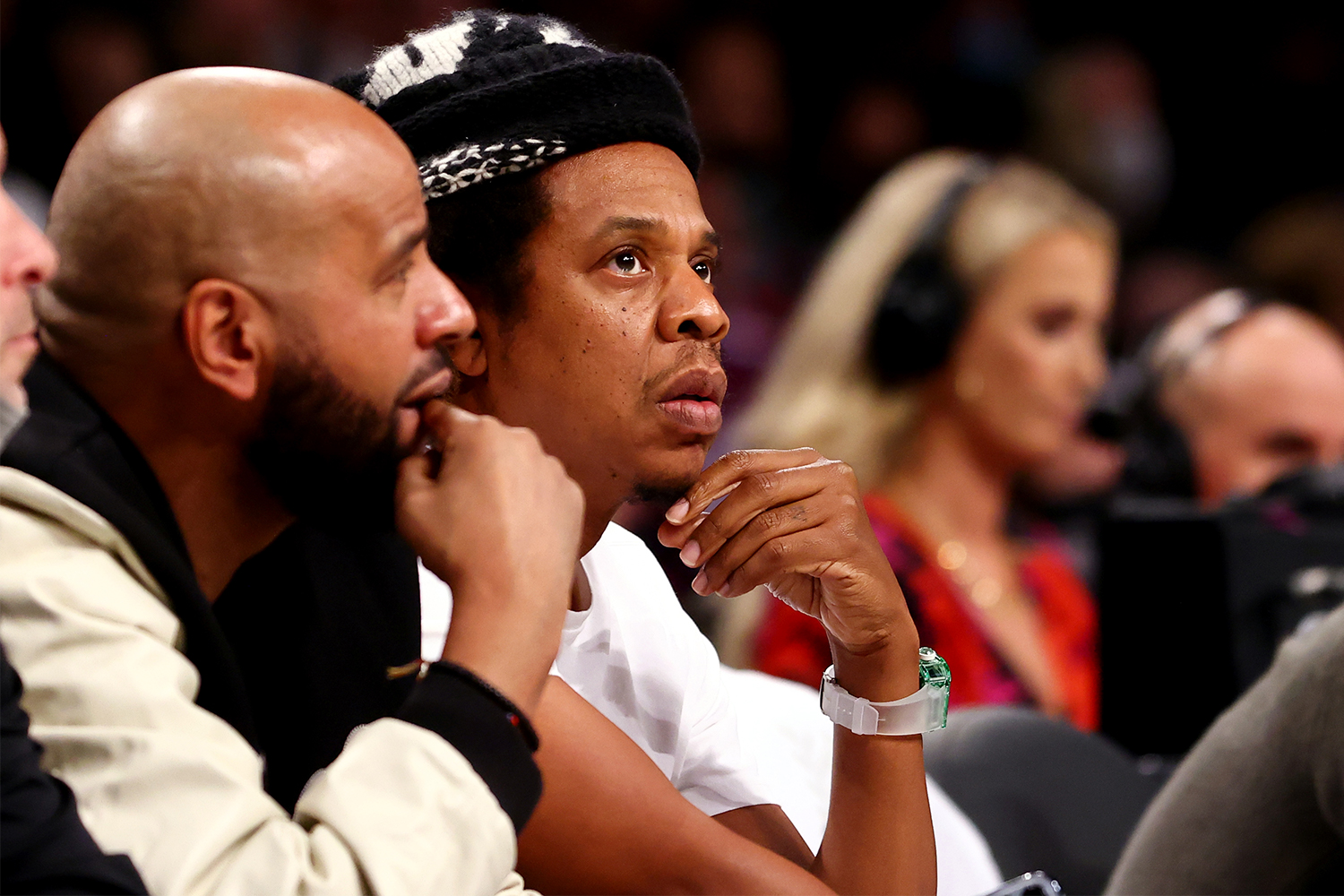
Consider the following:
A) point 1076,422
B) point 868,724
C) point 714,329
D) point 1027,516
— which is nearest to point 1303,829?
point 868,724

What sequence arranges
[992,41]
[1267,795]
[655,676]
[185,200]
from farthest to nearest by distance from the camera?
[992,41] → [1267,795] → [655,676] → [185,200]

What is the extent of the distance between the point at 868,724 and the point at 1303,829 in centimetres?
44

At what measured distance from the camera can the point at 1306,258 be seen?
3709 millimetres

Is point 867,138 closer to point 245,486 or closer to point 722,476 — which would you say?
point 722,476

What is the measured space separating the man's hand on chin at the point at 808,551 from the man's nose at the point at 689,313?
9cm

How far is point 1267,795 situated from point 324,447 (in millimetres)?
887

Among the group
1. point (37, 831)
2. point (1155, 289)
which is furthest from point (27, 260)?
point (1155, 289)

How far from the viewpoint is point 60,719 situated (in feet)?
2.51

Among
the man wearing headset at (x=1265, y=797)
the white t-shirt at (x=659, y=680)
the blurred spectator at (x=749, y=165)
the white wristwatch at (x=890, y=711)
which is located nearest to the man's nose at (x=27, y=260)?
the white t-shirt at (x=659, y=680)

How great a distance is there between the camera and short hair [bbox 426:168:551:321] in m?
1.07

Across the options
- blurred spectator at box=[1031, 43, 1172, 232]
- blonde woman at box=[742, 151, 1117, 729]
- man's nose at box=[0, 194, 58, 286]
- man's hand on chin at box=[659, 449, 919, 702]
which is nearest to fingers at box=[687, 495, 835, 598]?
man's hand on chin at box=[659, 449, 919, 702]

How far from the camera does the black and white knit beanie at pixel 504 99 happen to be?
1041 mm

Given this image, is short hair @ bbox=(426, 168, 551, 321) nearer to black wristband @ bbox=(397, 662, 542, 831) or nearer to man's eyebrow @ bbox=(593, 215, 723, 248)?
man's eyebrow @ bbox=(593, 215, 723, 248)

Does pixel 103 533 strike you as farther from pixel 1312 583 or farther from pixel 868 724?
pixel 1312 583
